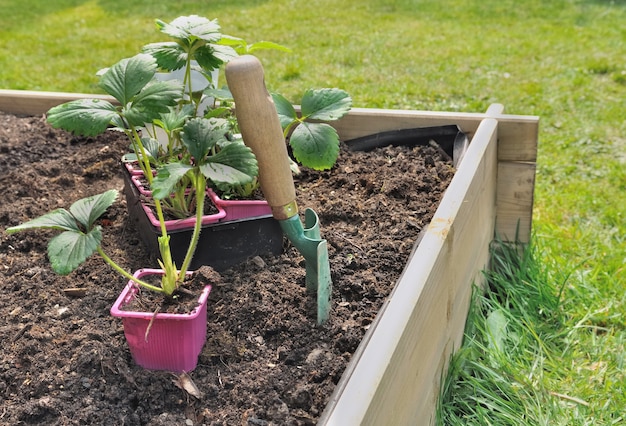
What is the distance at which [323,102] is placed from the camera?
1595mm

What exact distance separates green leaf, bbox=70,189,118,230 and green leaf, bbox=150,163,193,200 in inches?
4.4

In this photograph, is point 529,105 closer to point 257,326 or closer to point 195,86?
point 195,86

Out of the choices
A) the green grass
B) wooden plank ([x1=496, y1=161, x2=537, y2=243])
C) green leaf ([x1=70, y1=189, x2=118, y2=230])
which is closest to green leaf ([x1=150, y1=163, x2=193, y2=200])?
green leaf ([x1=70, y1=189, x2=118, y2=230])

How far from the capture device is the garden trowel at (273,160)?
46.9 inches

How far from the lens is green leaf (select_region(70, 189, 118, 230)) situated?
1.20m

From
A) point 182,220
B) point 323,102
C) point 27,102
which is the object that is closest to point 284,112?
point 323,102

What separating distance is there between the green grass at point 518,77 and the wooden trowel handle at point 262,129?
71cm

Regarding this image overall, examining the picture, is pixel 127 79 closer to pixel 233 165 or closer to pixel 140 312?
pixel 233 165

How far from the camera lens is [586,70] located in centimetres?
399

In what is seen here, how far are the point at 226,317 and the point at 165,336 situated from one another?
158mm

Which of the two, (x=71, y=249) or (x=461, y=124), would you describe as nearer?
(x=71, y=249)

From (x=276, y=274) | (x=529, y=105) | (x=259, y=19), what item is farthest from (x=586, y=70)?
(x=276, y=274)

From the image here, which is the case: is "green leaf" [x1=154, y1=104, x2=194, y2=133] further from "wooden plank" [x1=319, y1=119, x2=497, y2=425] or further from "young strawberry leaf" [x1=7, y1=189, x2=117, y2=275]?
"wooden plank" [x1=319, y1=119, x2=497, y2=425]

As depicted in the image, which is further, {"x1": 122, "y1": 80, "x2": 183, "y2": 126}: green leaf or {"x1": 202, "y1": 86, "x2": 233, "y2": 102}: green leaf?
{"x1": 202, "y1": 86, "x2": 233, "y2": 102}: green leaf
